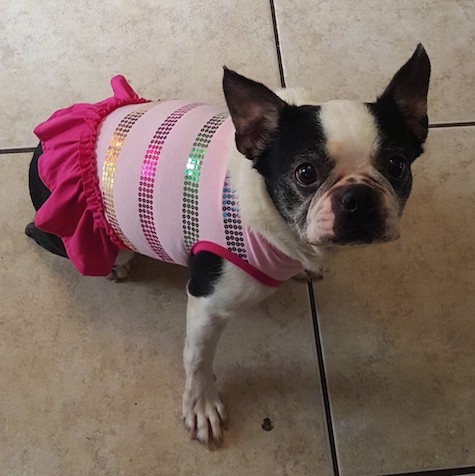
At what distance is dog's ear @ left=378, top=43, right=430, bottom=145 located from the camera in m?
1.04

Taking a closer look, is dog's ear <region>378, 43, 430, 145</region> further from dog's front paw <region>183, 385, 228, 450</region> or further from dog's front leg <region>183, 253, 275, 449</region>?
dog's front paw <region>183, 385, 228, 450</region>

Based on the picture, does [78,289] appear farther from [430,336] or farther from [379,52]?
[379,52]

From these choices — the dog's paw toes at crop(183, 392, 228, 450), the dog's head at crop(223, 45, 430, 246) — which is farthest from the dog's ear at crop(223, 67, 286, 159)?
the dog's paw toes at crop(183, 392, 228, 450)

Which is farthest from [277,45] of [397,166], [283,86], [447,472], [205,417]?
[447,472]

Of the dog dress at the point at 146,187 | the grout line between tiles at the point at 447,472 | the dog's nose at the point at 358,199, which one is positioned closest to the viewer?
the dog's nose at the point at 358,199

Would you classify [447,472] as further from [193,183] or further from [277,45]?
[277,45]

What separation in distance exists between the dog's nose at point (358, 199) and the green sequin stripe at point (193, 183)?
267mm

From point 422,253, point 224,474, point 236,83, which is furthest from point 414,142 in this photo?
point 224,474

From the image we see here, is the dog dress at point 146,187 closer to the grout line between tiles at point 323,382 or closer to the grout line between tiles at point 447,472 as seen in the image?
the grout line between tiles at point 323,382

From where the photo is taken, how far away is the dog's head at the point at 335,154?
3.23 feet

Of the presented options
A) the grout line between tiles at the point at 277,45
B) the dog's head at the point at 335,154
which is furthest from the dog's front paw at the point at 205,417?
the grout line between tiles at the point at 277,45

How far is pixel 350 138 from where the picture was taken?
990 millimetres

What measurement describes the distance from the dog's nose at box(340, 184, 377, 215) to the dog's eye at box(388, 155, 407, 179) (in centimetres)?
8

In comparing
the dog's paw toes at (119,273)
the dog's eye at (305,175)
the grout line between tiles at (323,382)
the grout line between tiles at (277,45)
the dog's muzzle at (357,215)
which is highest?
the dog's eye at (305,175)
